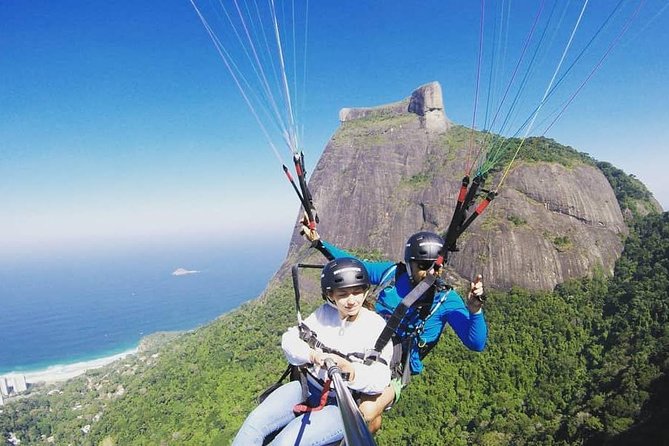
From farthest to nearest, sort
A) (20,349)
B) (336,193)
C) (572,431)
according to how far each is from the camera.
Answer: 1. (20,349)
2. (336,193)
3. (572,431)

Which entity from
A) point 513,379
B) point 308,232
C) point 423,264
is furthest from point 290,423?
point 513,379

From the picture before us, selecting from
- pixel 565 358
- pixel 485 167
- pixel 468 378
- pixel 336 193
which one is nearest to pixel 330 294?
pixel 485 167

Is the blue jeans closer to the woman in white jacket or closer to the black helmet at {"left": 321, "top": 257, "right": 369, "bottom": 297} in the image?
the woman in white jacket

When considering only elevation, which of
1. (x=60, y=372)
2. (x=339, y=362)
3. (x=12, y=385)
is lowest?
(x=60, y=372)

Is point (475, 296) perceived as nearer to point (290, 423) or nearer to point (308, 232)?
point (290, 423)

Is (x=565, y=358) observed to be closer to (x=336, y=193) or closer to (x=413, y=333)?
(x=413, y=333)

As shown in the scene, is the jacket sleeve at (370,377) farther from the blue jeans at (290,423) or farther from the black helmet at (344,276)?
the black helmet at (344,276)
